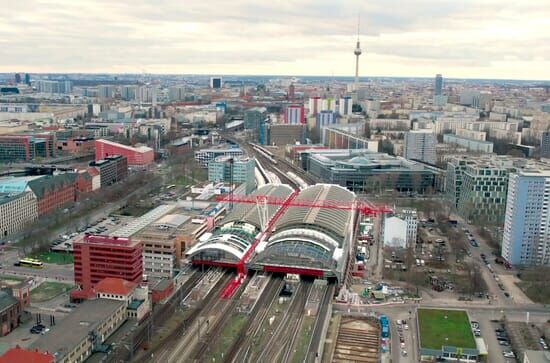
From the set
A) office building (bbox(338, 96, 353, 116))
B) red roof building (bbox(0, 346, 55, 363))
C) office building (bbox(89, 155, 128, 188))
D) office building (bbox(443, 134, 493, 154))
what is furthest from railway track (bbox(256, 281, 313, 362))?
office building (bbox(338, 96, 353, 116))

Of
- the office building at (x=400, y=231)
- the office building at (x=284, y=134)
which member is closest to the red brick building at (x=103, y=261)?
the office building at (x=400, y=231)

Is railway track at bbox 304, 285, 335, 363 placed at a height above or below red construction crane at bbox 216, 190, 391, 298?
below

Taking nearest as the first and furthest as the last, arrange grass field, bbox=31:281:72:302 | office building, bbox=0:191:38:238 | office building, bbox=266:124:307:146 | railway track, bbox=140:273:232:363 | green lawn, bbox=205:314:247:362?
railway track, bbox=140:273:232:363 → green lawn, bbox=205:314:247:362 → grass field, bbox=31:281:72:302 → office building, bbox=0:191:38:238 → office building, bbox=266:124:307:146

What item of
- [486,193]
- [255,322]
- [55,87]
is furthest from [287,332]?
[55,87]

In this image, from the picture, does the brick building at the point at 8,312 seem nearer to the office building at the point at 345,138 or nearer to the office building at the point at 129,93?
the office building at the point at 345,138

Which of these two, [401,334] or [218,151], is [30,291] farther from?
[218,151]

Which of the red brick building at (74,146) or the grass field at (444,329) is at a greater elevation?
the red brick building at (74,146)

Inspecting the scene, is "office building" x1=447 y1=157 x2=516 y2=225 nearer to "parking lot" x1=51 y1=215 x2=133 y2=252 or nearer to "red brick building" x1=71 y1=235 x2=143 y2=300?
"parking lot" x1=51 y1=215 x2=133 y2=252
